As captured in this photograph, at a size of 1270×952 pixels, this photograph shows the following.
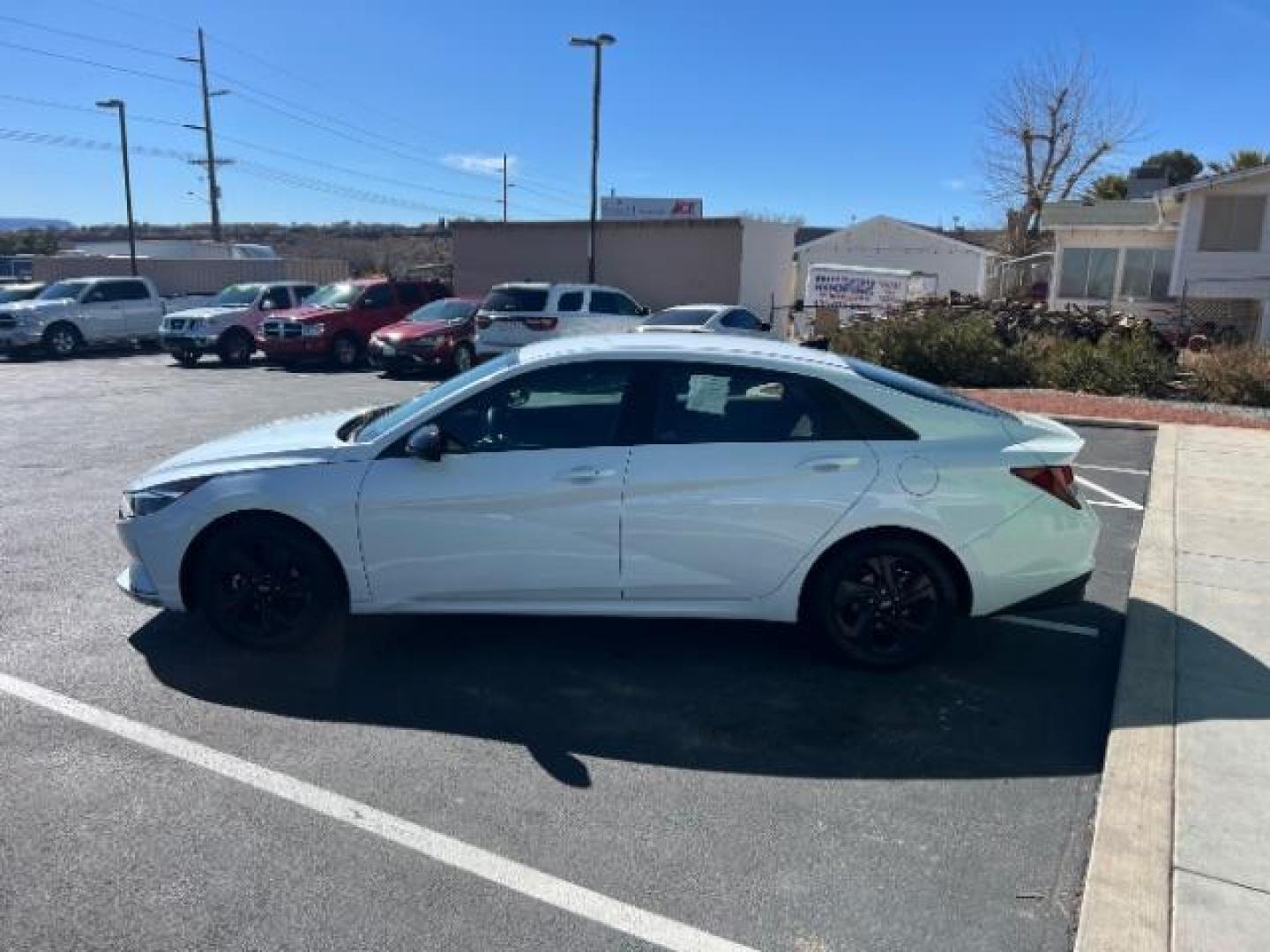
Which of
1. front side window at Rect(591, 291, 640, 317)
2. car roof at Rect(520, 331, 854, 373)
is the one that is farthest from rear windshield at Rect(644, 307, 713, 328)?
car roof at Rect(520, 331, 854, 373)

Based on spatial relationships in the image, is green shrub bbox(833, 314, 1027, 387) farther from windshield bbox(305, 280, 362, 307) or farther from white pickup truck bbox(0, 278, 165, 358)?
white pickup truck bbox(0, 278, 165, 358)

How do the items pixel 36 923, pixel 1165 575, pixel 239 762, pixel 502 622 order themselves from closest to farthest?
pixel 36 923 → pixel 239 762 → pixel 502 622 → pixel 1165 575

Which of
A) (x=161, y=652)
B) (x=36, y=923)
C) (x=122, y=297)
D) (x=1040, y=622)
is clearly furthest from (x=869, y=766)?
(x=122, y=297)

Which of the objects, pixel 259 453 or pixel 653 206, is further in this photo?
pixel 653 206

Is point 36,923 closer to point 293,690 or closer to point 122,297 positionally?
point 293,690

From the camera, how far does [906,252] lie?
43750mm

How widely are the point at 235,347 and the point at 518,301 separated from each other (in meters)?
7.60

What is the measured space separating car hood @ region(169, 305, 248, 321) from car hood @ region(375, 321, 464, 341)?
4.70 m

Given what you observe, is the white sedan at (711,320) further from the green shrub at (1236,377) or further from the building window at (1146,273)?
the building window at (1146,273)

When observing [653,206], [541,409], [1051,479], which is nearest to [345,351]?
[541,409]

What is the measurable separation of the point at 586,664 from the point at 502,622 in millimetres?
725

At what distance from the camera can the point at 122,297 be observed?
74.8 feet

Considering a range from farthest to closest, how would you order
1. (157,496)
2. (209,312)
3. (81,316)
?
(81,316) → (209,312) → (157,496)

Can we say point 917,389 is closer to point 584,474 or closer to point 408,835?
point 584,474
